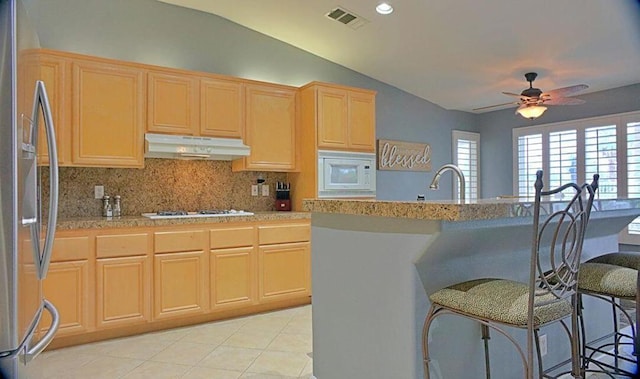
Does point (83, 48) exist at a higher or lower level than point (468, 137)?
higher

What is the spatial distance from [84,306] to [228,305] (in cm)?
114

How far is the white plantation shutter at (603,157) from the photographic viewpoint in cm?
507

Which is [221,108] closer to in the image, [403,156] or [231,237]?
[231,237]

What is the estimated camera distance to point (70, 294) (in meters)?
3.03

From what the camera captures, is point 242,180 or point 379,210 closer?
point 379,210

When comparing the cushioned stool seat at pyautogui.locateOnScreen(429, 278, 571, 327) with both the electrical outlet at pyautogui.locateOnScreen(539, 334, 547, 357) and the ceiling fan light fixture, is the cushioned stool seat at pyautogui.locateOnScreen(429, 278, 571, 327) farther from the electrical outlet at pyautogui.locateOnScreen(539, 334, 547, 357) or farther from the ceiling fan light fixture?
the ceiling fan light fixture

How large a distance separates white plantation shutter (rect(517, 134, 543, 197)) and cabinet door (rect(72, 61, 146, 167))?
5.28 m

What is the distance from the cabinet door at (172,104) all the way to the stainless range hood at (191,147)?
0.10 meters

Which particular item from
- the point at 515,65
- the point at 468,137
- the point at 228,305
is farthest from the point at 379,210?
the point at 468,137

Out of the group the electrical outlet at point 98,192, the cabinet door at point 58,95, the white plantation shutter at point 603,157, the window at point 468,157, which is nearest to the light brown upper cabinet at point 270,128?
the electrical outlet at point 98,192

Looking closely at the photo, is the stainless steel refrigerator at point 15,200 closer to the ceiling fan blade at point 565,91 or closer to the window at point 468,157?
the ceiling fan blade at point 565,91

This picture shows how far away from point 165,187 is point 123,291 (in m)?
1.17

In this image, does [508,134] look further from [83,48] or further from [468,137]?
[83,48]

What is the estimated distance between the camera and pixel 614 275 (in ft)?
6.82
